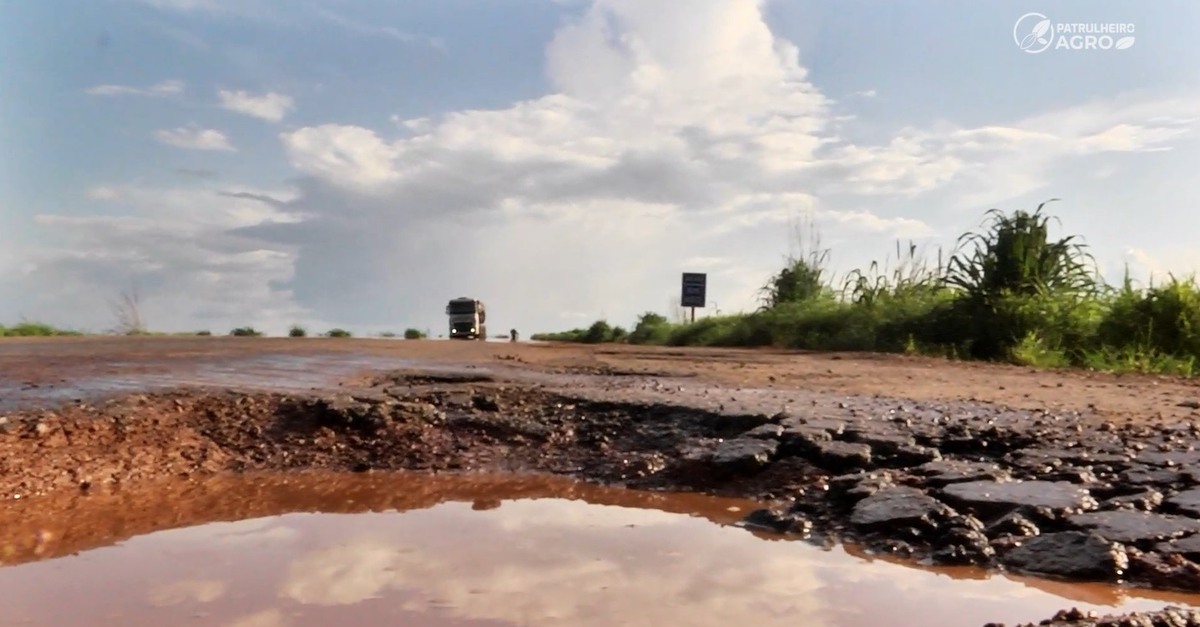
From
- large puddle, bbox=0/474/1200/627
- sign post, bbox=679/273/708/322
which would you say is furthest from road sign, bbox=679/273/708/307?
large puddle, bbox=0/474/1200/627

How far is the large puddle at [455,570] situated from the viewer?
2473mm

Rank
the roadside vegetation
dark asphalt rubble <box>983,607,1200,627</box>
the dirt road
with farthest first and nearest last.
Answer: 1. the roadside vegetation
2. the dirt road
3. dark asphalt rubble <box>983,607,1200,627</box>

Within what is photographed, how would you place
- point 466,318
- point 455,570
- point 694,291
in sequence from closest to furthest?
point 455,570, point 694,291, point 466,318

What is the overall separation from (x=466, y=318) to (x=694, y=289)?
6462mm

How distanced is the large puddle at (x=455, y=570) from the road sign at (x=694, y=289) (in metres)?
16.9

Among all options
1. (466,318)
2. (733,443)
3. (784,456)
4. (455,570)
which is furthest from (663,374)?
(466,318)

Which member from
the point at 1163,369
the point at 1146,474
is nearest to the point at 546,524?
the point at 1146,474

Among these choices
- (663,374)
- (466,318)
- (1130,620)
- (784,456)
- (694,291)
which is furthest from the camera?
(466,318)

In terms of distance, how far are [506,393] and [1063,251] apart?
28.5ft

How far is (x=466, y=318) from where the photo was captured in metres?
24.2

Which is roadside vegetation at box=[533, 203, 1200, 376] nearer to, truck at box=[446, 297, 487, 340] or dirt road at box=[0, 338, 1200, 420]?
dirt road at box=[0, 338, 1200, 420]

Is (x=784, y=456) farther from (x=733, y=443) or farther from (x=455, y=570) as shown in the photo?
(x=455, y=570)

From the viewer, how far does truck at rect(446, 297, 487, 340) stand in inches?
943

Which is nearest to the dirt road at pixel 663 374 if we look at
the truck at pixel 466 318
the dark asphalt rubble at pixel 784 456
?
the dark asphalt rubble at pixel 784 456
